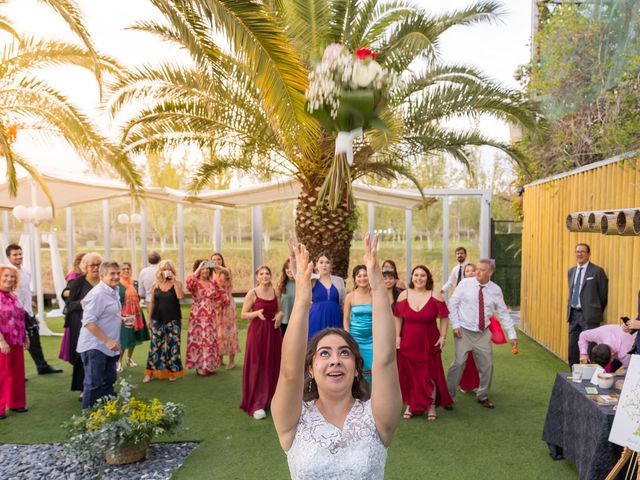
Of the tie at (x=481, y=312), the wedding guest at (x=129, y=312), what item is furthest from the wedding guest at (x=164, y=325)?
the tie at (x=481, y=312)

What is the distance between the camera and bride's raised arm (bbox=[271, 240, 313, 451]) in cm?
194

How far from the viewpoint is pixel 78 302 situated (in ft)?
22.3

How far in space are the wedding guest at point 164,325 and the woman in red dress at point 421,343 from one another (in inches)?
131

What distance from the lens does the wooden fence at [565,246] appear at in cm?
655

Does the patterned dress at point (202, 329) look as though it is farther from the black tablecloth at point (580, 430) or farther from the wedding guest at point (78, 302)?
the black tablecloth at point (580, 430)

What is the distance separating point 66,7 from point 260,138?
13.4ft

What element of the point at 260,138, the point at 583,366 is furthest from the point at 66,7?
the point at 583,366

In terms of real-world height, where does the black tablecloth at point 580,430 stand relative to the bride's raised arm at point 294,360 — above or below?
below

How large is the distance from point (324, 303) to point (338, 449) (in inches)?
169

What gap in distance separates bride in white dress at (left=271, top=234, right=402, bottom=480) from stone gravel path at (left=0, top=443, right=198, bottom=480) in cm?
319

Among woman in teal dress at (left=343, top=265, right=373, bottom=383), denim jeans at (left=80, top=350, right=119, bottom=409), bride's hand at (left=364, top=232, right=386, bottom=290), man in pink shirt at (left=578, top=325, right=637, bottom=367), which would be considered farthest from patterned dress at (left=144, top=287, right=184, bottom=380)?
bride's hand at (left=364, top=232, right=386, bottom=290)

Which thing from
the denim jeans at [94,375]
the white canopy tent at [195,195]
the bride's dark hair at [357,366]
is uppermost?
the white canopy tent at [195,195]

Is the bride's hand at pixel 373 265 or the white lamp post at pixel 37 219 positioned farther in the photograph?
the white lamp post at pixel 37 219

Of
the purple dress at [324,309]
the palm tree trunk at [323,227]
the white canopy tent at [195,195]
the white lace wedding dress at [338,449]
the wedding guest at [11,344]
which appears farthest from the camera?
the white canopy tent at [195,195]
